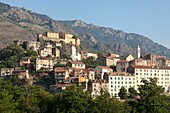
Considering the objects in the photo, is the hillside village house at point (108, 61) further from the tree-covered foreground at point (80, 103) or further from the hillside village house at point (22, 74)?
the tree-covered foreground at point (80, 103)

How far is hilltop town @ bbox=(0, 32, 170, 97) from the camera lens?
85.1 meters

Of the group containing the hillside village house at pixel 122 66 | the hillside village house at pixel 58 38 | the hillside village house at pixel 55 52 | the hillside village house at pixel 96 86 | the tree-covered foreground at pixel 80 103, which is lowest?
the tree-covered foreground at pixel 80 103

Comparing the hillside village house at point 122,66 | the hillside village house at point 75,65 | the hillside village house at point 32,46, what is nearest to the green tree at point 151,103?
the hillside village house at point 122,66

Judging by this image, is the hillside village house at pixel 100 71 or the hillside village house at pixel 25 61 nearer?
the hillside village house at pixel 100 71

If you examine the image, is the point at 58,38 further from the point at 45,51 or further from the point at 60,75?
the point at 60,75

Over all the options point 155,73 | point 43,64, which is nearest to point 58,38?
point 43,64

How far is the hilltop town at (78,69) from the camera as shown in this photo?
279ft

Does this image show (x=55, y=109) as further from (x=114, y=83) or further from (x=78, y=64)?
(x=78, y=64)

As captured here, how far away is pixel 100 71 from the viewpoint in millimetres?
91312

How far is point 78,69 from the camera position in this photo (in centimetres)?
9231

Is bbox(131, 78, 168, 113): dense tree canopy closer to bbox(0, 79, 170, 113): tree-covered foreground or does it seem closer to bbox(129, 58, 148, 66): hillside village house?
bbox(0, 79, 170, 113): tree-covered foreground

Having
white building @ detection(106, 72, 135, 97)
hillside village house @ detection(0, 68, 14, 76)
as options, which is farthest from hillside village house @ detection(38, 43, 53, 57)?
white building @ detection(106, 72, 135, 97)

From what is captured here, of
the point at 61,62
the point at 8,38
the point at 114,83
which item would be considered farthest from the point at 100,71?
the point at 8,38

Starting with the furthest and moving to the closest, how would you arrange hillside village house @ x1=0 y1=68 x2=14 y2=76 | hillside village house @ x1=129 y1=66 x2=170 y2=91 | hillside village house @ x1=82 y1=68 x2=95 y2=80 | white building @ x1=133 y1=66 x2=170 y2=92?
1. hillside village house @ x1=0 y1=68 x2=14 y2=76
2. white building @ x1=133 y1=66 x2=170 y2=92
3. hillside village house @ x1=129 y1=66 x2=170 y2=91
4. hillside village house @ x1=82 y1=68 x2=95 y2=80
